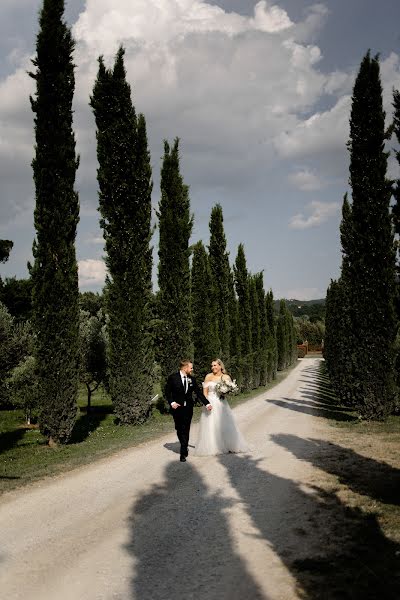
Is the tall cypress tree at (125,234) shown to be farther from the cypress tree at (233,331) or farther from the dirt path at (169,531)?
the cypress tree at (233,331)

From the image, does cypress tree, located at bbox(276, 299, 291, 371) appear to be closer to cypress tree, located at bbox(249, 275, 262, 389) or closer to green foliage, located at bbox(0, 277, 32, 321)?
cypress tree, located at bbox(249, 275, 262, 389)

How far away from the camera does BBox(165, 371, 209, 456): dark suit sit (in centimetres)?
977

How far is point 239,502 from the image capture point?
679 cm

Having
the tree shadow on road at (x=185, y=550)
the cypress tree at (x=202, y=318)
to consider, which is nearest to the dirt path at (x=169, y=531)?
the tree shadow on road at (x=185, y=550)

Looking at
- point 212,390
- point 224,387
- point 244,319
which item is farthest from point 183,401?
point 244,319

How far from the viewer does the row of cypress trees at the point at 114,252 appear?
1312 cm

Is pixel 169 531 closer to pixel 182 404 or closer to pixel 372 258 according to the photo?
pixel 182 404

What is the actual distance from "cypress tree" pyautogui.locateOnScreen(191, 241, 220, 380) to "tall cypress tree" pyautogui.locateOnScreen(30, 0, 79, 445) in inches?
480

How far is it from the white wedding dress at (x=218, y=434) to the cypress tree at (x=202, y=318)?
14.6 m

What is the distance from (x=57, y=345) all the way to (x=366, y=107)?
1444cm

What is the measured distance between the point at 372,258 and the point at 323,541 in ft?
43.9

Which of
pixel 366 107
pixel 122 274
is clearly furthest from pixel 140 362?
pixel 366 107

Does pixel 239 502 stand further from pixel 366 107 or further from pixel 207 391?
pixel 366 107

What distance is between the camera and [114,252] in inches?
663
